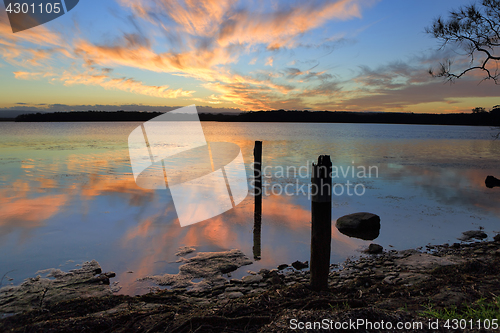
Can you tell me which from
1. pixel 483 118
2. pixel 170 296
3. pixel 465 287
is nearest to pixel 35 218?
pixel 170 296

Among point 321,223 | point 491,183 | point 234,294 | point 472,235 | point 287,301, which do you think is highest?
point 321,223

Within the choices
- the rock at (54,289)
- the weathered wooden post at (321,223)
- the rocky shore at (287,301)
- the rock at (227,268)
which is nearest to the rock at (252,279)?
the rocky shore at (287,301)

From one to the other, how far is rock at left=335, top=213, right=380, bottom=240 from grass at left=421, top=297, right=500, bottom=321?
5.92 metres

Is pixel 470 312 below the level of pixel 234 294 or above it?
above

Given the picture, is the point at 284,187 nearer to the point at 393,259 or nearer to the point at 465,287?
the point at 393,259

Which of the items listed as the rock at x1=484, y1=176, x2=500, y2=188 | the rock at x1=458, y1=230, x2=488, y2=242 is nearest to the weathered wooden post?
the rock at x1=458, y1=230, x2=488, y2=242

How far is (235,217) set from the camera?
1211 centimetres

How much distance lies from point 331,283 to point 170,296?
11.9 feet

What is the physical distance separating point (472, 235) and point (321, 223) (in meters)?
7.99

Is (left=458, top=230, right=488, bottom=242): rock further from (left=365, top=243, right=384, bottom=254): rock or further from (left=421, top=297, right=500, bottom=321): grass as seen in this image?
Answer: (left=421, top=297, right=500, bottom=321): grass

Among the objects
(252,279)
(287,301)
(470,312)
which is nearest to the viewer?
(470,312)

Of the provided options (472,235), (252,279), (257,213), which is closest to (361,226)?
(472,235)

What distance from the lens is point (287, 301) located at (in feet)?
15.8

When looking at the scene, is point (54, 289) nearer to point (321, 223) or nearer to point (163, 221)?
point (163, 221)
